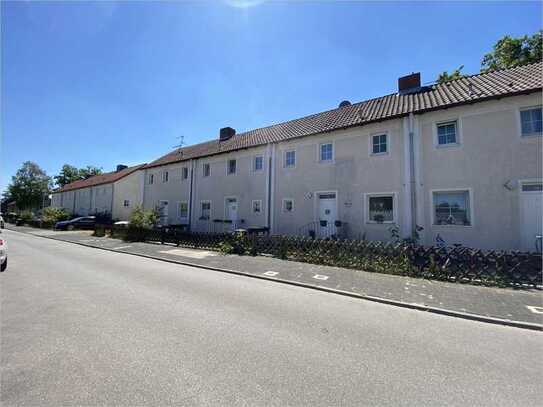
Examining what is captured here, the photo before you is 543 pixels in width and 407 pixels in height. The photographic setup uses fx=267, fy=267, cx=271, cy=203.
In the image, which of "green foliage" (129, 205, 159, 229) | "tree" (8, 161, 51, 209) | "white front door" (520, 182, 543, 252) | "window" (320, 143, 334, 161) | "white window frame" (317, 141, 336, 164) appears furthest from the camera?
"tree" (8, 161, 51, 209)

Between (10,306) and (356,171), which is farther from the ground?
(356,171)

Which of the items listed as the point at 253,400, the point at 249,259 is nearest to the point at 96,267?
the point at 249,259

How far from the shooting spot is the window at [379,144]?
13.4 m

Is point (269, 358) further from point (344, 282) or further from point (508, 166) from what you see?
point (508, 166)

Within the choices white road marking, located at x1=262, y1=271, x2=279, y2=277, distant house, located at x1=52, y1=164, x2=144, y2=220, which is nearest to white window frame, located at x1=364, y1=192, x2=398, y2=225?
white road marking, located at x1=262, y1=271, x2=279, y2=277

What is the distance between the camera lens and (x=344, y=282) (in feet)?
26.0

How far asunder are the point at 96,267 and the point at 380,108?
15.3m

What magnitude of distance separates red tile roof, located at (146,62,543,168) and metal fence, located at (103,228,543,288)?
21.5ft

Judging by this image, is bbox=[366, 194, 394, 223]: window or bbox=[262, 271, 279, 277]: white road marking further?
bbox=[366, 194, 394, 223]: window

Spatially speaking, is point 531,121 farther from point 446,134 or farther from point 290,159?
point 290,159

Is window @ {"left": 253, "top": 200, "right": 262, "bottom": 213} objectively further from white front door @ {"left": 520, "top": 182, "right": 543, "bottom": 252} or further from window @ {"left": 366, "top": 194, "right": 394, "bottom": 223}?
white front door @ {"left": 520, "top": 182, "right": 543, "bottom": 252}

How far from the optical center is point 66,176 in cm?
6781

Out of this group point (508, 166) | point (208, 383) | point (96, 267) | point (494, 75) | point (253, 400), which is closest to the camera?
point (253, 400)

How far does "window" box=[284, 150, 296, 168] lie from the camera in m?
16.6
